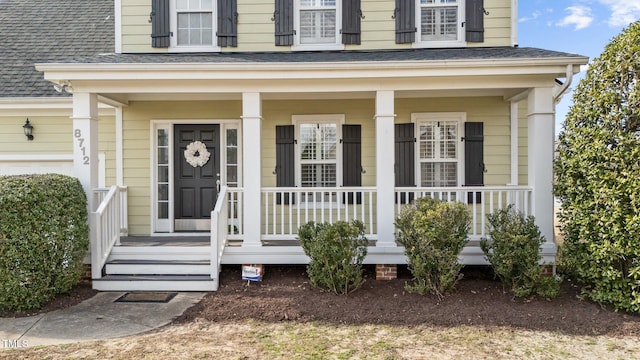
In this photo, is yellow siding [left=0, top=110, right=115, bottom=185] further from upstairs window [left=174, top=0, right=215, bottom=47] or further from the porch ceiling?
upstairs window [left=174, top=0, right=215, bottom=47]

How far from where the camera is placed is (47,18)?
29.8 feet

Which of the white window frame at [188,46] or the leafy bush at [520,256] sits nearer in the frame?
the leafy bush at [520,256]

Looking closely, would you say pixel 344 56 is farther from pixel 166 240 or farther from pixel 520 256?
pixel 166 240

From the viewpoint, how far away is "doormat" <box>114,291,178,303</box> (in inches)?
203

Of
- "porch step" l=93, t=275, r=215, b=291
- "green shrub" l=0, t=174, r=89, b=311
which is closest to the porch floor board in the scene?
"porch step" l=93, t=275, r=215, b=291

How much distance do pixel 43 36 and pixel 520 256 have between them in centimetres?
965

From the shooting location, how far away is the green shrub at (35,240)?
4.58m

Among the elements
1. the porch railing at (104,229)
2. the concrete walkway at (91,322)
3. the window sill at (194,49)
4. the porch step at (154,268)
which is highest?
the window sill at (194,49)

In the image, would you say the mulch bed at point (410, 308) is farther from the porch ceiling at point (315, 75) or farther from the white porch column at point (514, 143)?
the porch ceiling at point (315, 75)

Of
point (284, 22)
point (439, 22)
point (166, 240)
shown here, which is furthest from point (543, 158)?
point (166, 240)

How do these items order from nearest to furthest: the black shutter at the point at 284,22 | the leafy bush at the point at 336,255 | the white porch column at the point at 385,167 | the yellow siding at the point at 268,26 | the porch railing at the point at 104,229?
1. the leafy bush at the point at 336,255
2. the porch railing at the point at 104,229
3. the white porch column at the point at 385,167
4. the yellow siding at the point at 268,26
5. the black shutter at the point at 284,22

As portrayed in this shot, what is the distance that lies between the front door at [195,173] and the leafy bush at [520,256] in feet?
15.0

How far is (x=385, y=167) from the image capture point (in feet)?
18.6

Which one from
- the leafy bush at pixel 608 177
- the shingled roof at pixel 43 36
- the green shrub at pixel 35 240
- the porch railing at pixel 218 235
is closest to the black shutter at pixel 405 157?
the leafy bush at pixel 608 177
